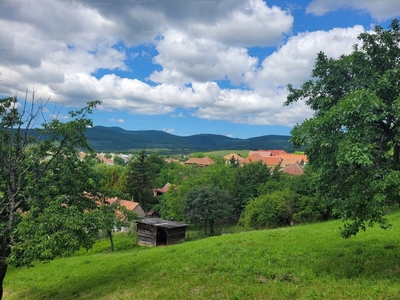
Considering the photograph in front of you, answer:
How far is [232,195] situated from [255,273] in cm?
3124

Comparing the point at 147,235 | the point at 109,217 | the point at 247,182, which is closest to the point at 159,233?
the point at 147,235

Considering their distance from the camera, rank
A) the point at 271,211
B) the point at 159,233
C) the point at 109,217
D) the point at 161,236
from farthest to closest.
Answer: the point at 161,236 → the point at 159,233 → the point at 271,211 → the point at 109,217

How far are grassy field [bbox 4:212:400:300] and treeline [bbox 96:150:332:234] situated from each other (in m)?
9.81

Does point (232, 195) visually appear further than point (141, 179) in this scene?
No

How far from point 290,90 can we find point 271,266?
23.2ft

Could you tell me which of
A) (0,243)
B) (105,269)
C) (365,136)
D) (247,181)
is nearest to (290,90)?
(365,136)

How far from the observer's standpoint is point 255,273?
10.9m

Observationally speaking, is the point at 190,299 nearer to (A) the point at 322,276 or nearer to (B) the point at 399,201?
(A) the point at 322,276

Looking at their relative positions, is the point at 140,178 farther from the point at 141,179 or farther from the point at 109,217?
the point at 109,217

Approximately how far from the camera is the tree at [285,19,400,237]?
7230 millimetres

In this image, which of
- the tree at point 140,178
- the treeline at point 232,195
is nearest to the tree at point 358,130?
the treeline at point 232,195

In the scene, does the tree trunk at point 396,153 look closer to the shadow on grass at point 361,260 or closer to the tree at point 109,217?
the shadow on grass at point 361,260

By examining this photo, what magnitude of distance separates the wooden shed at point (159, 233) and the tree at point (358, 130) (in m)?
23.2

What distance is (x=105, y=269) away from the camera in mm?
16219
